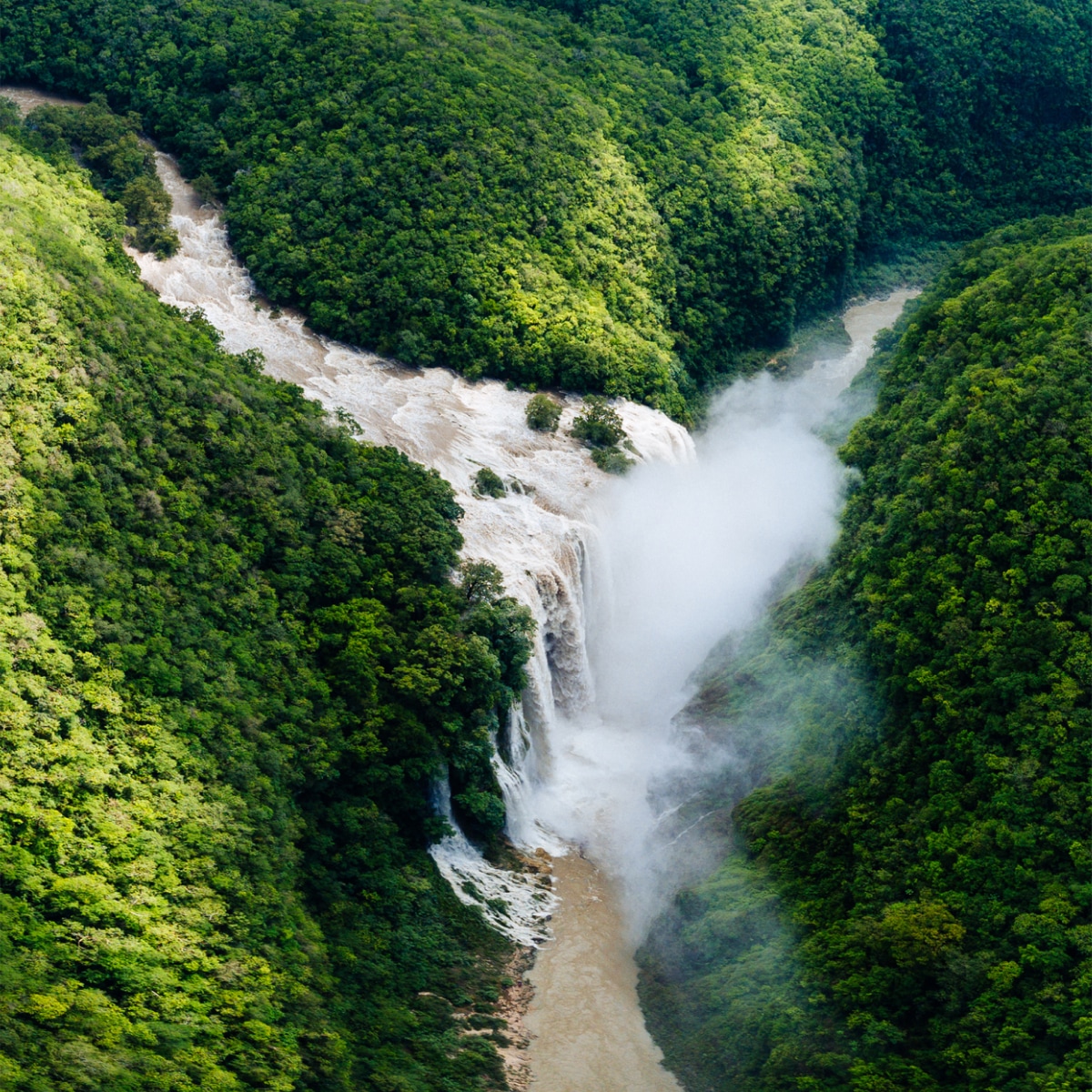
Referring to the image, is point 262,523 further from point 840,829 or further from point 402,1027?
point 840,829

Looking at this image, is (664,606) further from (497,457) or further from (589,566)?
(497,457)

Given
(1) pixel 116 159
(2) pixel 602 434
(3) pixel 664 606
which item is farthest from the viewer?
(1) pixel 116 159

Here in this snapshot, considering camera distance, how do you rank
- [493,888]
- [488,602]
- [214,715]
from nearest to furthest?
[214,715] < [493,888] < [488,602]

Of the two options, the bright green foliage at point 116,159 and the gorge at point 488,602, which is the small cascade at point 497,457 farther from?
the bright green foliage at point 116,159

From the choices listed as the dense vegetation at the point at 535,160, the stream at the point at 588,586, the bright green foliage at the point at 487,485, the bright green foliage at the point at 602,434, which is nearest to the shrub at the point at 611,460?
the bright green foliage at the point at 602,434

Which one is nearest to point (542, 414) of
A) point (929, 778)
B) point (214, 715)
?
point (929, 778)

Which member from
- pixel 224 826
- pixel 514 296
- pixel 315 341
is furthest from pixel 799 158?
pixel 224 826
